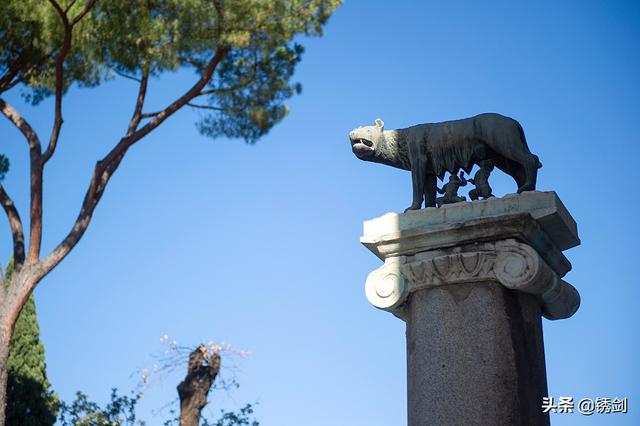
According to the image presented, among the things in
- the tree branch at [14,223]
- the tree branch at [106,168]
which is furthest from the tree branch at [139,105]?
the tree branch at [14,223]

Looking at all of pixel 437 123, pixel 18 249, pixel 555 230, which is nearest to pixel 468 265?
pixel 555 230

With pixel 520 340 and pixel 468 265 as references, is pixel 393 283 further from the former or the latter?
pixel 520 340

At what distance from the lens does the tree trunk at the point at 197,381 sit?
11.1 metres

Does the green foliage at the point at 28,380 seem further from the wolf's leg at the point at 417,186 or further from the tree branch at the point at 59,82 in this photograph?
the wolf's leg at the point at 417,186

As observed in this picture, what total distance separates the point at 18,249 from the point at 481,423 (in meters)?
8.33

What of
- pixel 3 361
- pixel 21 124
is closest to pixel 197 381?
pixel 3 361

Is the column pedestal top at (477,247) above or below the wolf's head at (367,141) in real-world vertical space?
below

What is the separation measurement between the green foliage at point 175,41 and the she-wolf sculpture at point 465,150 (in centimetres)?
773

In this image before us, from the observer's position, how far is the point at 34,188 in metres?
11.0

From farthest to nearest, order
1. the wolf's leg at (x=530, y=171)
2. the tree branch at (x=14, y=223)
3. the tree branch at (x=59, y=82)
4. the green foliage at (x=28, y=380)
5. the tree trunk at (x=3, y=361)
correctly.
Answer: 1. the green foliage at (x=28, y=380)
2. the tree branch at (x=59, y=82)
3. the tree branch at (x=14, y=223)
4. the tree trunk at (x=3, y=361)
5. the wolf's leg at (x=530, y=171)

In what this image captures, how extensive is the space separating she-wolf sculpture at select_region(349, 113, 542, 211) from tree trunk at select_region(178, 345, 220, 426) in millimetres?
7072

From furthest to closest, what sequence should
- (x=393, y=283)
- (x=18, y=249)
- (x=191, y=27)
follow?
(x=191, y=27)
(x=18, y=249)
(x=393, y=283)

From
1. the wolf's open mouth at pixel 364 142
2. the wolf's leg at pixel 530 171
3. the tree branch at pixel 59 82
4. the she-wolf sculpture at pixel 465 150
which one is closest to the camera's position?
the wolf's leg at pixel 530 171

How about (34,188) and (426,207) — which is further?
(34,188)
